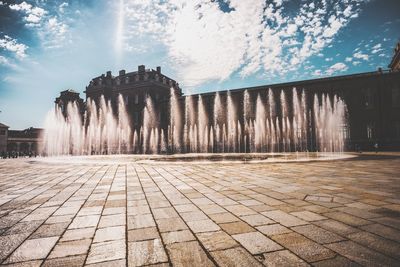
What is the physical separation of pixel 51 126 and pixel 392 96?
5403cm

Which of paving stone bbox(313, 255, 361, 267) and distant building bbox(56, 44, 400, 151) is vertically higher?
distant building bbox(56, 44, 400, 151)

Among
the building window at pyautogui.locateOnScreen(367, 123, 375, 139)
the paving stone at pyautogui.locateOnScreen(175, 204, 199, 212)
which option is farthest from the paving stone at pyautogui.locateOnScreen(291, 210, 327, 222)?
the building window at pyautogui.locateOnScreen(367, 123, 375, 139)

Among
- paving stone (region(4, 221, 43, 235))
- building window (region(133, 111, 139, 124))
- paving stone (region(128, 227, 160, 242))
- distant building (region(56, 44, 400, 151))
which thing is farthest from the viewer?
building window (region(133, 111, 139, 124))

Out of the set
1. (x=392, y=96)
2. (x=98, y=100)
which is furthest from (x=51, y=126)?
(x=392, y=96)

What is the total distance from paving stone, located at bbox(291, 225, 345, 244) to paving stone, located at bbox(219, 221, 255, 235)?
24.5 inches

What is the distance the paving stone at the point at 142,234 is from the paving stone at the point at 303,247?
1540mm

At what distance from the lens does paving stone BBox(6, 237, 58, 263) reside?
7.69ft

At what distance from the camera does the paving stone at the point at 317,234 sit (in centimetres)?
266

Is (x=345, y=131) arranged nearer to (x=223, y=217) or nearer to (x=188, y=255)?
(x=223, y=217)

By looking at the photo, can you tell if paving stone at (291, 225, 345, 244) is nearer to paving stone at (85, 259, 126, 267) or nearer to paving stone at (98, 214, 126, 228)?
paving stone at (85, 259, 126, 267)

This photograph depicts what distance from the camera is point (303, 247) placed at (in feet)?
8.15

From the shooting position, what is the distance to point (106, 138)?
152 feet

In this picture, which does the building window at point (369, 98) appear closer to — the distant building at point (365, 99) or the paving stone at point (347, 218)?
the distant building at point (365, 99)

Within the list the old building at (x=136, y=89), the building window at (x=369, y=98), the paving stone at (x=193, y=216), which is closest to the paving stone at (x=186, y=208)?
the paving stone at (x=193, y=216)
